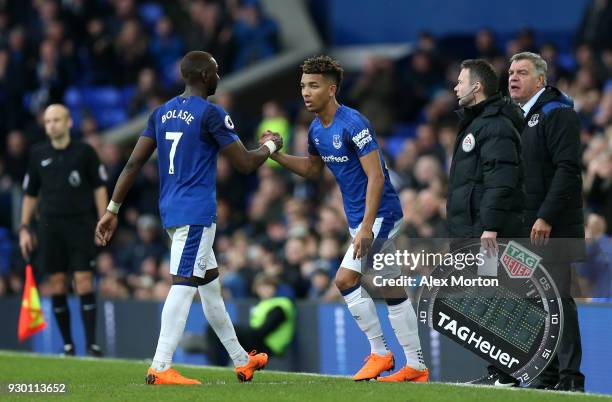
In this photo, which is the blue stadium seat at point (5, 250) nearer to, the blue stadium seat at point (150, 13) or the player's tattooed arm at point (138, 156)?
the blue stadium seat at point (150, 13)

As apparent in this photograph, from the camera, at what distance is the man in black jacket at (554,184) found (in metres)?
8.46

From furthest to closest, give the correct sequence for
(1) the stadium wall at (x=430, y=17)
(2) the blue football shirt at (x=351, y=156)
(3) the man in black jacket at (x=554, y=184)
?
(1) the stadium wall at (x=430, y=17) < (2) the blue football shirt at (x=351, y=156) < (3) the man in black jacket at (x=554, y=184)

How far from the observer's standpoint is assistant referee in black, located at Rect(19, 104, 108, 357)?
1225cm

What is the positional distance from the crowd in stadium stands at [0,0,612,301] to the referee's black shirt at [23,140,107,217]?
7.70 feet

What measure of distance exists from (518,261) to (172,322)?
7.18 feet

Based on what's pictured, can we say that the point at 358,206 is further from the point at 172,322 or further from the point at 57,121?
the point at 57,121

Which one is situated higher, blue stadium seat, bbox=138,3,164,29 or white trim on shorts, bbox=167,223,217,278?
blue stadium seat, bbox=138,3,164,29

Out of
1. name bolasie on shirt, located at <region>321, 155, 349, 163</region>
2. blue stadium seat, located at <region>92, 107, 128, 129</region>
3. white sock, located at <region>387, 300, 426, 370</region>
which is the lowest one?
white sock, located at <region>387, 300, 426, 370</region>

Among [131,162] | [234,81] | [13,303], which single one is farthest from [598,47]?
[131,162]

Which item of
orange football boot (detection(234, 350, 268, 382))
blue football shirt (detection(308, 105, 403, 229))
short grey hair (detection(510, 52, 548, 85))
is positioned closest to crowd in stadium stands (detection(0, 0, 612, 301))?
short grey hair (detection(510, 52, 548, 85))

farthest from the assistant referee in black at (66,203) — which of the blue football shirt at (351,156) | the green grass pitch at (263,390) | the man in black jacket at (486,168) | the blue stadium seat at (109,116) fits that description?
the blue stadium seat at (109,116)

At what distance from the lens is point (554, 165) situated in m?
8.64

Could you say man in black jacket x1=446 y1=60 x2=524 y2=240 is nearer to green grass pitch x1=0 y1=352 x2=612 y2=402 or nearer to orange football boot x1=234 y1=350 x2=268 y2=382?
green grass pitch x1=0 y1=352 x2=612 y2=402

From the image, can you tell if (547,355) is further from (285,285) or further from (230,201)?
(230,201)
